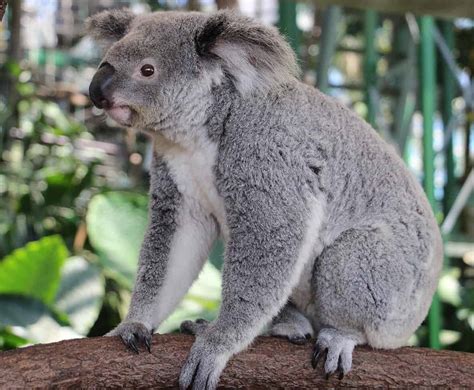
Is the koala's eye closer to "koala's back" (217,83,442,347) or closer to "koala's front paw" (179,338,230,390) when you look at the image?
"koala's back" (217,83,442,347)

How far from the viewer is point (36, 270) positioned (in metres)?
3.46

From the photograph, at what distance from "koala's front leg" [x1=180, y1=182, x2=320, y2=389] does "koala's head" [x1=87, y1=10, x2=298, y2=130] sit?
1.12 feet

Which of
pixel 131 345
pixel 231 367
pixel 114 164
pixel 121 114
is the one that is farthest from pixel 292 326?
pixel 114 164

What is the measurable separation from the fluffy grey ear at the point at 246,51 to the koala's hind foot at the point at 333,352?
79cm

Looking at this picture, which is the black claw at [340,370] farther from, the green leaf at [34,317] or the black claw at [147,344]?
the green leaf at [34,317]

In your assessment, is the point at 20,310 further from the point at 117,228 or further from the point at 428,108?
the point at 428,108

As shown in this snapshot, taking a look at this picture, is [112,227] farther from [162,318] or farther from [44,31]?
[44,31]

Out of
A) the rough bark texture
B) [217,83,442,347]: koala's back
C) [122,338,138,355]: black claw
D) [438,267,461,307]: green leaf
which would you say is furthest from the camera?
[438,267,461,307]: green leaf

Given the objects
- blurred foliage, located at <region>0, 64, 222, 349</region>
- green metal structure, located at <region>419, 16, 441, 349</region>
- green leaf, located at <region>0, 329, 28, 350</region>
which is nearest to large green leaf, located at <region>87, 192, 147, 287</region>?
blurred foliage, located at <region>0, 64, 222, 349</region>

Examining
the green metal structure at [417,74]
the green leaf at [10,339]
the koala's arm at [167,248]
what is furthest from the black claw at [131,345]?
the green metal structure at [417,74]

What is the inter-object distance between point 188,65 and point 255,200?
1.54ft

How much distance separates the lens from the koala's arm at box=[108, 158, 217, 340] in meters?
2.26

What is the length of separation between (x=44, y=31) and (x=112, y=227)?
5.78 meters

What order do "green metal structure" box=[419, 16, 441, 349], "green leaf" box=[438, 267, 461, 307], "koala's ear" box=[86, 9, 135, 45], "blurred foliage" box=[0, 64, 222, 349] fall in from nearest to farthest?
"koala's ear" box=[86, 9, 135, 45], "blurred foliage" box=[0, 64, 222, 349], "green metal structure" box=[419, 16, 441, 349], "green leaf" box=[438, 267, 461, 307]
